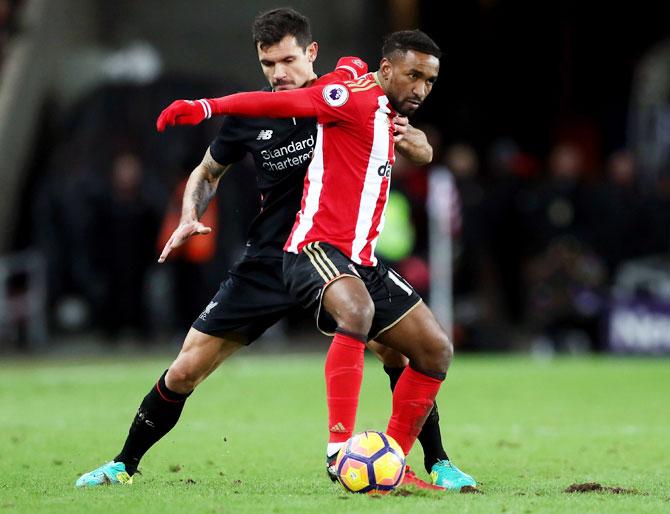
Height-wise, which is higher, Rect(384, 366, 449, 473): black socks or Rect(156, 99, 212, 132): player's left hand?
Rect(156, 99, 212, 132): player's left hand

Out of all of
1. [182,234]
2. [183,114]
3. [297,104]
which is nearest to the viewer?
[183,114]

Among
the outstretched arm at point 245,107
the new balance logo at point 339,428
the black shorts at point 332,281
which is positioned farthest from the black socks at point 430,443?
the outstretched arm at point 245,107

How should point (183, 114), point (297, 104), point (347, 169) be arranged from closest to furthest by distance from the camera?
point (183, 114) → point (297, 104) → point (347, 169)

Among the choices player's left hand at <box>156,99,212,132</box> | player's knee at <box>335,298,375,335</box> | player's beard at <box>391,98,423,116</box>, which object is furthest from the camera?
player's beard at <box>391,98,423,116</box>

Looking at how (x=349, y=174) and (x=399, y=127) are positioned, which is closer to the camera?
(x=349, y=174)

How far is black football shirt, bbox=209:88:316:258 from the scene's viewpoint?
655 cm

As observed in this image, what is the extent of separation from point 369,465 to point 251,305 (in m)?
1.09

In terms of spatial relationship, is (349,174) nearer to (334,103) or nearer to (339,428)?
(334,103)

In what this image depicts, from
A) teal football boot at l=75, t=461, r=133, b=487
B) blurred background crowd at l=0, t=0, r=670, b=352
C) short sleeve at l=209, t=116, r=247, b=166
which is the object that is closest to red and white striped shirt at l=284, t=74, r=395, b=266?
short sleeve at l=209, t=116, r=247, b=166

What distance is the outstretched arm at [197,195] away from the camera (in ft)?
20.9

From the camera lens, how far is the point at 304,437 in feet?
29.2

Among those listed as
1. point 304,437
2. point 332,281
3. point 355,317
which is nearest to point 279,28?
point 332,281

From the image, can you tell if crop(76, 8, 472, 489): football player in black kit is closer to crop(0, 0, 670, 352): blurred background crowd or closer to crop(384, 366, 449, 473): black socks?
crop(384, 366, 449, 473): black socks

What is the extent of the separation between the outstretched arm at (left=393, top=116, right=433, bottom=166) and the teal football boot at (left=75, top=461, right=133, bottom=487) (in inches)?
81.6
